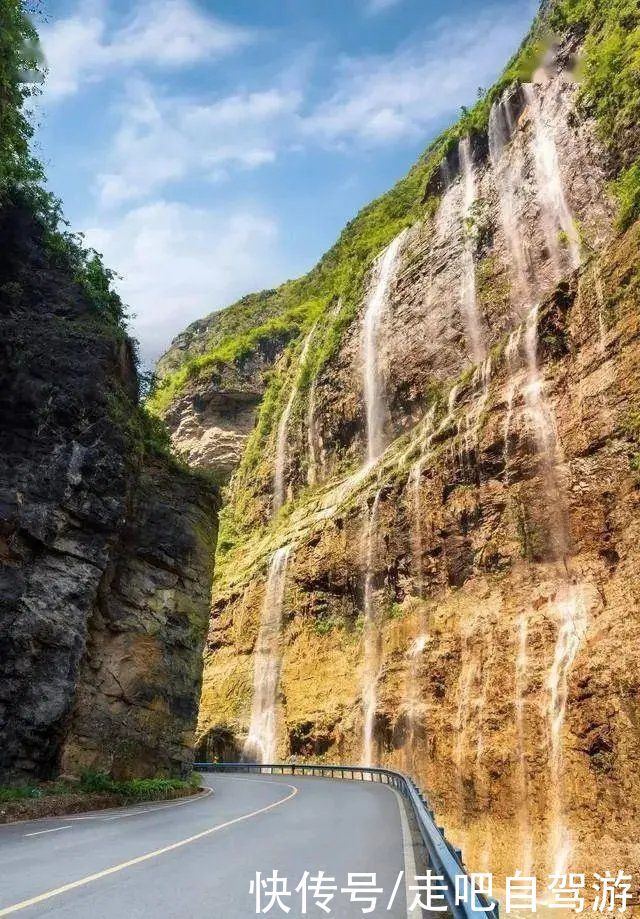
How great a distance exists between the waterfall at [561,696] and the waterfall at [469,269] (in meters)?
16.8

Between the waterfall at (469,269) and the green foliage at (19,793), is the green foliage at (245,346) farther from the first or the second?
the green foliage at (19,793)

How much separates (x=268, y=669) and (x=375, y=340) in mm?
21303

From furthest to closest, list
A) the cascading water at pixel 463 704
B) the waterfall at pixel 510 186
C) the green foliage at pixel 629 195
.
Answer: the waterfall at pixel 510 186
the green foliage at pixel 629 195
the cascading water at pixel 463 704

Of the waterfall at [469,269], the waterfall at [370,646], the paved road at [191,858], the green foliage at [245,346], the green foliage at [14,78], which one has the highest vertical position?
the green foliage at [245,346]

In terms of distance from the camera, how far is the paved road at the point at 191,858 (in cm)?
590

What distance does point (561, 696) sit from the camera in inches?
758

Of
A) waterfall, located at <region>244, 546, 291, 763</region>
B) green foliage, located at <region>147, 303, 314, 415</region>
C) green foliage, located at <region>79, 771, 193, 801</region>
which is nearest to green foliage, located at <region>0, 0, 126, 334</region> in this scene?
green foliage, located at <region>79, 771, 193, 801</region>

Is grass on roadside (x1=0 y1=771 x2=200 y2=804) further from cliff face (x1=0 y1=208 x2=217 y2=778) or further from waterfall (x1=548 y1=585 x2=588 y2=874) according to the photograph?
waterfall (x1=548 y1=585 x2=588 y2=874)

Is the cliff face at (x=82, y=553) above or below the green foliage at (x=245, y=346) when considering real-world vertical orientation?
below

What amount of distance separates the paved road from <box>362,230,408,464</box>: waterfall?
27378 mm

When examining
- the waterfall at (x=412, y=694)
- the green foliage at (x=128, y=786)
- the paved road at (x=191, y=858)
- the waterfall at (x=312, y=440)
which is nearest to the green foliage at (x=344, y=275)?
the waterfall at (x=312, y=440)

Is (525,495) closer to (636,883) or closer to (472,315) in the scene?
(636,883)

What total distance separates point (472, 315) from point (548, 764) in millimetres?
24327

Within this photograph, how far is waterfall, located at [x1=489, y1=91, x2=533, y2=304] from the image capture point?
113ft
